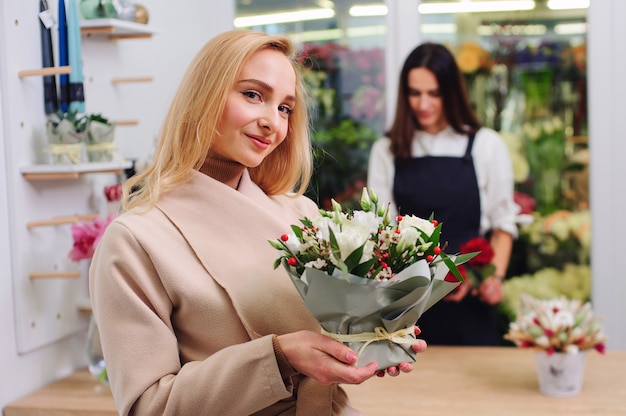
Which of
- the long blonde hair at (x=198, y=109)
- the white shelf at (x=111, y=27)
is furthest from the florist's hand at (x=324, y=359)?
the white shelf at (x=111, y=27)

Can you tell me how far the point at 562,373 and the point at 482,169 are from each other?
1078mm

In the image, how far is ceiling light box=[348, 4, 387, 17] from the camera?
11.7 ft

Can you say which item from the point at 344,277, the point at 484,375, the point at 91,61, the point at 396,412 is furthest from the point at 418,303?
the point at 91,61

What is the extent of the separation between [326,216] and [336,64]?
2451mm

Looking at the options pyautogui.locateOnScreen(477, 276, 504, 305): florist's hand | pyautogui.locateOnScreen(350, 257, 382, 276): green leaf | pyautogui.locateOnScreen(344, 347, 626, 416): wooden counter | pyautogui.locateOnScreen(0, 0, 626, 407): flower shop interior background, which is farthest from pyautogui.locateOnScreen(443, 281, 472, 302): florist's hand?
pyautogui.locateOnScreen(350, 257, 382, 276): green leaf

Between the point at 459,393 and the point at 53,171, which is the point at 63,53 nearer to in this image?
the point at 53,171

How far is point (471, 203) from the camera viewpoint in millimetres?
3004

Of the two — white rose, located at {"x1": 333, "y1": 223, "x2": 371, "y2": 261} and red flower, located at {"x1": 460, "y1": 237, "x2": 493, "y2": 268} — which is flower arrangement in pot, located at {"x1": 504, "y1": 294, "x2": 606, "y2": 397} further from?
white rose, located at {"x1": 333, "y1": 223, "x2": 371, "y2": 261}

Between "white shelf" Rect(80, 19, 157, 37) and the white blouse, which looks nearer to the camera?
"white shelf" Rect(80, 19, 157, 37)

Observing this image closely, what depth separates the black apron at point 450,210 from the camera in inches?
117

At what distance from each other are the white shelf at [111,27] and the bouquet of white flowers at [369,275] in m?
1.44

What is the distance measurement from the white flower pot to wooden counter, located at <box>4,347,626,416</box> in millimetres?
29

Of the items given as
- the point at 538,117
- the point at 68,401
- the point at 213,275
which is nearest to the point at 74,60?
the point at 68,401

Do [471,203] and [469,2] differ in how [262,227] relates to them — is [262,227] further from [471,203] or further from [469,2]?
[469,2]
